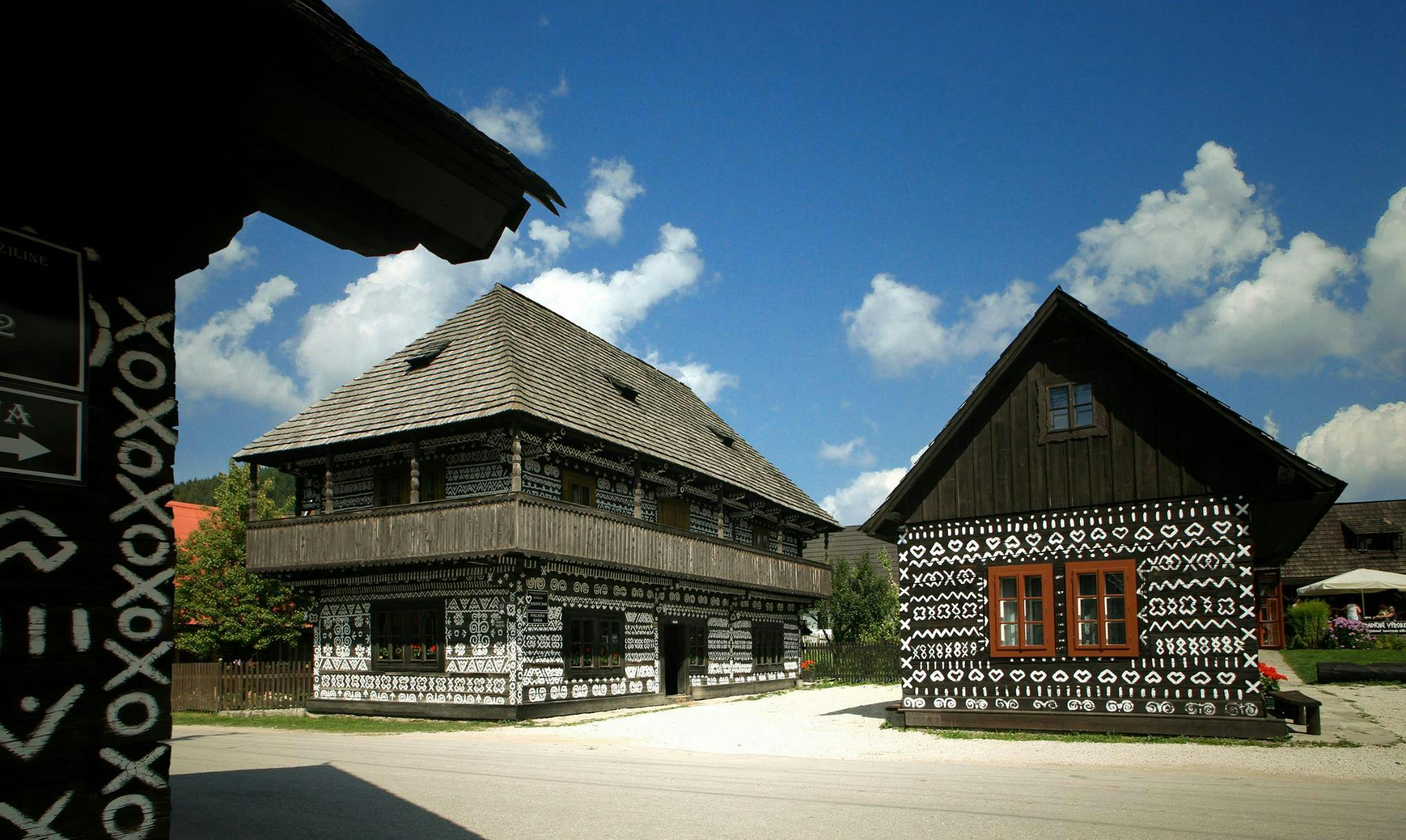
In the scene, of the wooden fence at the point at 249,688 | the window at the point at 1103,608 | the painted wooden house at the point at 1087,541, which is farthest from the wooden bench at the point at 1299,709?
the wooden fence at the point at 249,688

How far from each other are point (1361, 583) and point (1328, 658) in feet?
16.0

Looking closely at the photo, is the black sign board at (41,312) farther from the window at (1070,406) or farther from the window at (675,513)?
the window at (675,513)

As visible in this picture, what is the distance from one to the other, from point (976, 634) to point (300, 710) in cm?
1759

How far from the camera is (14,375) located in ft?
10.2

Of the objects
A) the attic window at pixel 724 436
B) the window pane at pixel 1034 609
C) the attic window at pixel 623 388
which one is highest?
the attic window at pixel 623 388

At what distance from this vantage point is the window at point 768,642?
33531 mm

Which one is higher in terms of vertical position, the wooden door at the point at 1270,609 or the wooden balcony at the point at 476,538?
the wooden balcony at the point at 476,538

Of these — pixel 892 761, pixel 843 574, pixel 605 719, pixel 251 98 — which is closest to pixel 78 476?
pixel 251 98

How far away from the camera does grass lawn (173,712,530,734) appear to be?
2048 centimetres

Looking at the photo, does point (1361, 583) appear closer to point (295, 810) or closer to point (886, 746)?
point (886, 746)

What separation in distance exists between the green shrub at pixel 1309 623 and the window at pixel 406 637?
29763 millimetres

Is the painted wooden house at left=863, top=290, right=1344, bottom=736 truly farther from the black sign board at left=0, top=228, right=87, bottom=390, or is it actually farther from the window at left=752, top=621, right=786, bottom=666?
the window at left=752, top=621, right=786, bottom=666

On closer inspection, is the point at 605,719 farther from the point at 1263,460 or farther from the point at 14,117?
the point at 14,117

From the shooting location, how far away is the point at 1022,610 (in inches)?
659
